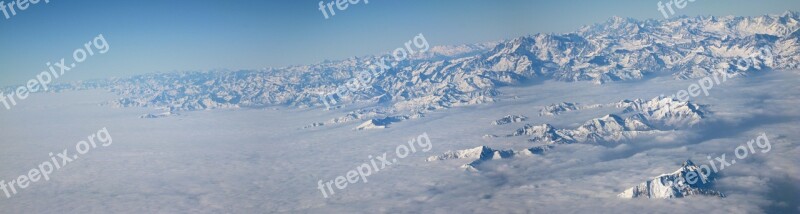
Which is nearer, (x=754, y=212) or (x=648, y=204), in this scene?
(x=754, y=212)

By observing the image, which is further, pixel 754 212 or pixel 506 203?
pixel 506 203

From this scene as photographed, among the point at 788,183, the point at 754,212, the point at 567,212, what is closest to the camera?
the point at 754,212

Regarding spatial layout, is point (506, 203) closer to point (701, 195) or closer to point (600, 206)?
point (600, 206)

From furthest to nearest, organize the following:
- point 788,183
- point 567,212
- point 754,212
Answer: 1. point 788,183
2. point 567,212
3. point 754,212

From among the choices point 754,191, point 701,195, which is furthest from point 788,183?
point 701,195

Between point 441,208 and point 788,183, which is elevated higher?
point 441,208

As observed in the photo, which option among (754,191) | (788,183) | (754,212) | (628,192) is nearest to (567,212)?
(628,192)

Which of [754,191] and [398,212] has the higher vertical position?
[398,212]

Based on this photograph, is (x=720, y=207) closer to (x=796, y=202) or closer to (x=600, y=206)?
(x=796, y=202)
